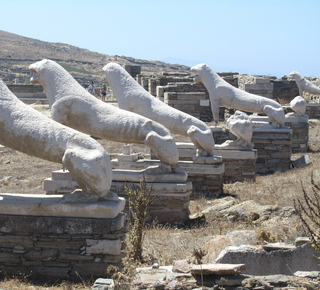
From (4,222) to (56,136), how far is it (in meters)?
0.99

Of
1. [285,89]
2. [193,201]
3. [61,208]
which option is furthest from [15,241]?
[285,89]

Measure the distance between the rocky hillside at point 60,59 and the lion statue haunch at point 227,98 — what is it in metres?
31.0

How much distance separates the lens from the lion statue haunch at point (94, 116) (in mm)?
7453

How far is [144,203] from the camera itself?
5.68m

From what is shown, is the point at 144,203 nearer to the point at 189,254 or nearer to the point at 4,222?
the point at 189,254

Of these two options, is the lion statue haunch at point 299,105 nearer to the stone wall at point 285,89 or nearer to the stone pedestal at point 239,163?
the stone pedestal at point 239,163

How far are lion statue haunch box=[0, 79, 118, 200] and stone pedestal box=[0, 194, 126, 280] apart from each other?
26 cm

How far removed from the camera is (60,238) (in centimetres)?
515

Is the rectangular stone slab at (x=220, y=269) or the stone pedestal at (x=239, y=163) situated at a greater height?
the rectangular stone slab at (x=220, y=269)

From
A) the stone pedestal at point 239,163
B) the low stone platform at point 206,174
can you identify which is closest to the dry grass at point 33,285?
the low stone platform at point 206,174

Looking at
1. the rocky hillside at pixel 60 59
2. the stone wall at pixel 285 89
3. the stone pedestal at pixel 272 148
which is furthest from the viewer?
the rocky hillside at pixel 60 59

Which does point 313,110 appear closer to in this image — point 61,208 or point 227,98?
point 227,98

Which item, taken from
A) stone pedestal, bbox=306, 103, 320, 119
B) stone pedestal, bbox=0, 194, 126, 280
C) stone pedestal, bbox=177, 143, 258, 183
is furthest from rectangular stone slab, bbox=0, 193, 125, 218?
stone pedestal, bbox=306, 103, 320, 119

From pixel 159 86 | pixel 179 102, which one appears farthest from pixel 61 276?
pixel 159 86
